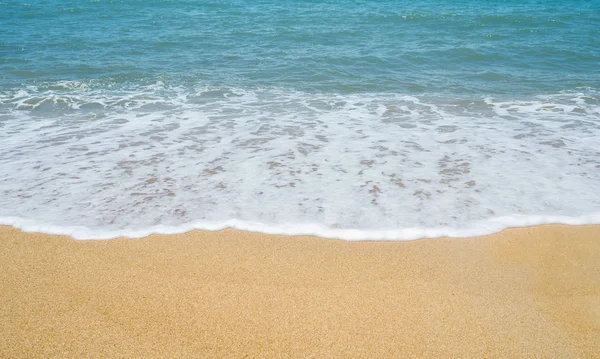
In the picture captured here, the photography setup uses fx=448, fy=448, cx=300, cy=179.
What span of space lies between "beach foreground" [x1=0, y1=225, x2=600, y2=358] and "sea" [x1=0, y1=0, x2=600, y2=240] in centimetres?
25

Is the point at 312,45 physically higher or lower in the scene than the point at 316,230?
higher

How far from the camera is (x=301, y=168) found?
178 inches

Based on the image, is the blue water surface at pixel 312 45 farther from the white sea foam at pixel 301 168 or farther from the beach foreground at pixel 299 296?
the beach foreground at pixel 299 296

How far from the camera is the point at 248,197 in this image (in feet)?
12.7

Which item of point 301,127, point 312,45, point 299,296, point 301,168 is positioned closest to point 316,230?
point 299,296

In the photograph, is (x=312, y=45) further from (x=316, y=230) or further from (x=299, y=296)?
(x=299, y=296)

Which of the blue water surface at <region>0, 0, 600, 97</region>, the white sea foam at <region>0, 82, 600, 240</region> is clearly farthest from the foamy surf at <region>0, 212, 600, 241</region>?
the blue water surface at <region>0, 0, 600, 97</region>

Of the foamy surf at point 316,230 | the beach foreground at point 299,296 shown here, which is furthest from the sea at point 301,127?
the beach foreground at point 299,296

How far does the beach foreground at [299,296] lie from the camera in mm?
2299

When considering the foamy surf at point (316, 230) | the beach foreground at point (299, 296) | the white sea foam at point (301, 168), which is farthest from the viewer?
the white sea foam at point (301, 168)

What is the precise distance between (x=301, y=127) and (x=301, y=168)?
1.66 metres

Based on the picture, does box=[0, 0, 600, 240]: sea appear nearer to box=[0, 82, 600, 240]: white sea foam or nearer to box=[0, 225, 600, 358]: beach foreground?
box=[0, 82, 600, 240]: white sea foam

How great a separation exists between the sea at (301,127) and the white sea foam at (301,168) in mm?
25

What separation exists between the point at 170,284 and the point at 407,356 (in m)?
1.44
